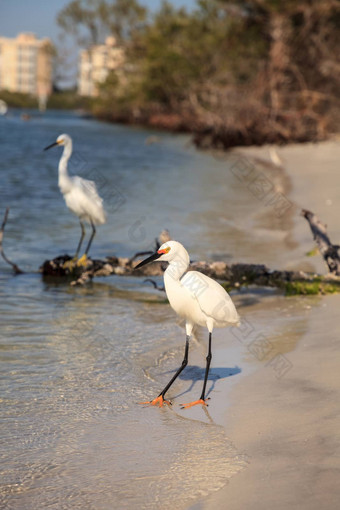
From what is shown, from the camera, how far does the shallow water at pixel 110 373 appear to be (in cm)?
402

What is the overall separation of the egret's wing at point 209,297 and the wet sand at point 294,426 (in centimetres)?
57

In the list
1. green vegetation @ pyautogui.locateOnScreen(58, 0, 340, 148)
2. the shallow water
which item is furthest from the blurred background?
the shallow water

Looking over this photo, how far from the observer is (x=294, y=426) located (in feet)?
15.0

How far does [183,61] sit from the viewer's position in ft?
207

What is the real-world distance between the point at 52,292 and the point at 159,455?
506 cm

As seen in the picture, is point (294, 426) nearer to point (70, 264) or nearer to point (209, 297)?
point (209, 297)

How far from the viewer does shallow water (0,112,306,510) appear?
4023 mm

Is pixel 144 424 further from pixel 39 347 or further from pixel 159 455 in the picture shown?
pixel 39 347

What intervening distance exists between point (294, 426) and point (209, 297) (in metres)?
1.19

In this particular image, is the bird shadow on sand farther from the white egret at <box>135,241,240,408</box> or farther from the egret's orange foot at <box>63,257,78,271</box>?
the egret's orange foot at <box>63,257,78,271</box>

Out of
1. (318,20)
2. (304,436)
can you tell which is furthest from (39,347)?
(318,20)

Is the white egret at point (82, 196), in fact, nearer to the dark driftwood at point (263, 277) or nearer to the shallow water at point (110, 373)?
the shallow water at point (110, 373)

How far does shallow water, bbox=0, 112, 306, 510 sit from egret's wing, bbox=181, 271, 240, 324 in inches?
24.4

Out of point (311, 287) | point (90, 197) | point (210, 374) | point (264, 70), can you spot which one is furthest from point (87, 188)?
point (264, 70)
